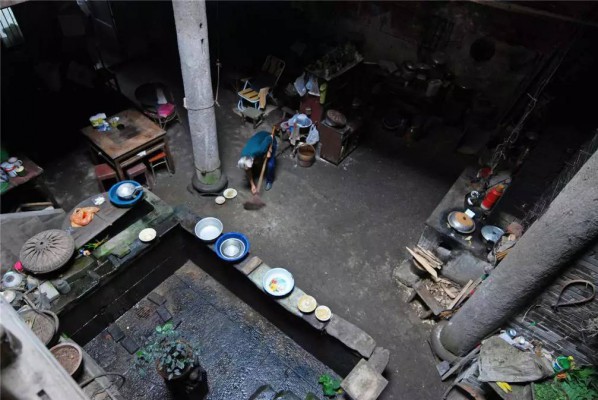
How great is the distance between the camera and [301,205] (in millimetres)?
8602

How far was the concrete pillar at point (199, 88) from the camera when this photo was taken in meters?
6.04

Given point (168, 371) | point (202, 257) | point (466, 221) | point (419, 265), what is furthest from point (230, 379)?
point (466, 221)

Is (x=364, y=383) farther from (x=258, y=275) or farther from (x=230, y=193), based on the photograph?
(x=230, y=193)

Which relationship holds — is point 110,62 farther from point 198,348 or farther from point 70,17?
point 198,348

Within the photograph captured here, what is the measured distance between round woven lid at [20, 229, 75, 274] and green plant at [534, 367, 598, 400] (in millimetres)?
6637

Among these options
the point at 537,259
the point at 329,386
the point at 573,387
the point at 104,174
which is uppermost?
the point at 537,259

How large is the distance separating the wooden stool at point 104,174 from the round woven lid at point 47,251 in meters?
2.14

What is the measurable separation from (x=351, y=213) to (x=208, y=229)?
3.26 metres

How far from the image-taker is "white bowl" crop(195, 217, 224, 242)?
6719mm

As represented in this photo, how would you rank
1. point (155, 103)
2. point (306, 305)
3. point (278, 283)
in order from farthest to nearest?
point (155, 103), point (278, 283), point (306, 305)

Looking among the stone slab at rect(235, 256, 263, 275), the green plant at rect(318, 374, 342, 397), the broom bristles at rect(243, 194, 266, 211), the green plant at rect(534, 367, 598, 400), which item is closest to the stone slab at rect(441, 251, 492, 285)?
the green plant at rect(534, 367, 598, 400)

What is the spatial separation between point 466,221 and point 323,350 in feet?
11.0

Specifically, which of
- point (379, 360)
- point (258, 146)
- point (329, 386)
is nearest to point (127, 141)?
point (258, 146)

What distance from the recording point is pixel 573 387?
450 cm
